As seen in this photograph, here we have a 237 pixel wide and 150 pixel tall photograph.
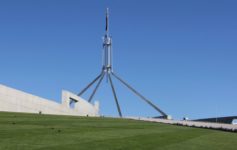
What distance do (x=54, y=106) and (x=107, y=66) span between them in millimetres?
41809

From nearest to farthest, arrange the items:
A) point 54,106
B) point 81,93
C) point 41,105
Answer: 1. point 41,105
2. point 54,106
3. point 81,93

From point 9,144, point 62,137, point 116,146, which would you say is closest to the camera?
point 9,144

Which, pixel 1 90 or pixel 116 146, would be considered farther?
pixel 1 90

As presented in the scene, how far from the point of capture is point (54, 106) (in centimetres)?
6084

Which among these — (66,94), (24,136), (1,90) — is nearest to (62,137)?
(24,136)

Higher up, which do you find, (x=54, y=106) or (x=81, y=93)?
(x=81, y=93)

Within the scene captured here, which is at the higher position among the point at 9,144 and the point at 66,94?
the point at 66,94

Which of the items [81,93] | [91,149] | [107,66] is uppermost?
[107,66]

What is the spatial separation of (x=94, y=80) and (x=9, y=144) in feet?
293

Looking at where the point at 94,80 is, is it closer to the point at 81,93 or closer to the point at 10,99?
the point at 81,93

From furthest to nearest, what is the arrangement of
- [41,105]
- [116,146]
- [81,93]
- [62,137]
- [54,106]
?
1. [81,93]
2. [54,106]
3. [41,105]
4. [62,137]
5. [116,146]

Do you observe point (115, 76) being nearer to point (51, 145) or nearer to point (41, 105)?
point (41, 105)

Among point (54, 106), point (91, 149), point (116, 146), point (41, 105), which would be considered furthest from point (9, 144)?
point (54, 106)

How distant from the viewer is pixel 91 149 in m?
13.2
